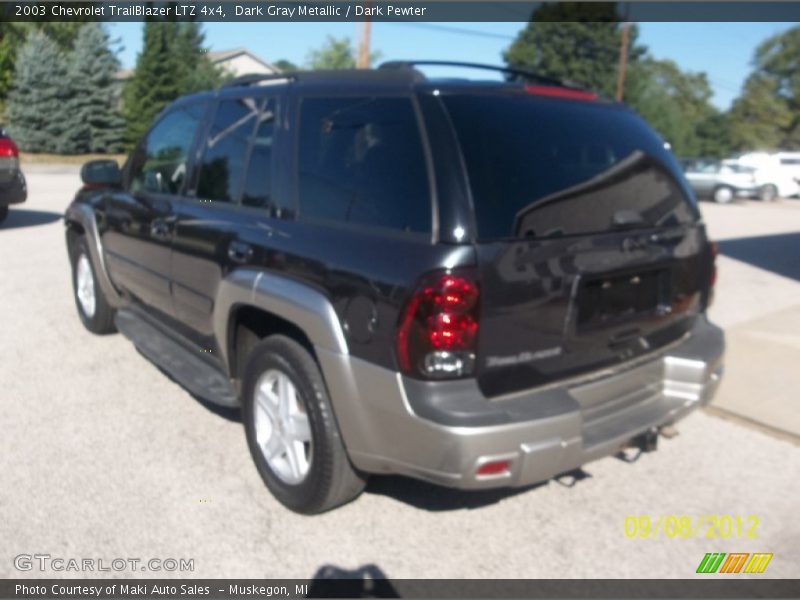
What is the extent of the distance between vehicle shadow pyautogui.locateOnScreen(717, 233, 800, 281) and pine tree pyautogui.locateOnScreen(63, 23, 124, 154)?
3008 cm

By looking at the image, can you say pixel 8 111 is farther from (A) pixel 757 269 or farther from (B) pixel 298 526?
(B) pixel 298 526

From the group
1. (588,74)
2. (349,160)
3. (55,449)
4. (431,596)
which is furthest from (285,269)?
(588,74)

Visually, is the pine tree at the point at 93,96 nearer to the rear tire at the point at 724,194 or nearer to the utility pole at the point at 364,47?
the utility pole at the point at 364,47

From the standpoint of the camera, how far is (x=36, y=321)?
6.45m

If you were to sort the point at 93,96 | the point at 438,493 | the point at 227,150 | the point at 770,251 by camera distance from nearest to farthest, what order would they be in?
the point at 438,493
the point at 227,150
the point at 770,251
the point at 93,96

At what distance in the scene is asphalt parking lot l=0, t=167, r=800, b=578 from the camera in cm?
309

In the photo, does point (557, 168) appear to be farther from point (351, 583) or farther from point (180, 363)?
point (180, 363)

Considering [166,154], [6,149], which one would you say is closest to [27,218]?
[6,149]

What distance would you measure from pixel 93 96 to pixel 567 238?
1423 inches

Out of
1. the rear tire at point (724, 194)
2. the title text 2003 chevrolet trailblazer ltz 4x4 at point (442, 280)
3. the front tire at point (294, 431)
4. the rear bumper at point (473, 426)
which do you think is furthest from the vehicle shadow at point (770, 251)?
the rear tire at point (724, 194)

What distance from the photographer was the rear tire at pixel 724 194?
86.2 ft

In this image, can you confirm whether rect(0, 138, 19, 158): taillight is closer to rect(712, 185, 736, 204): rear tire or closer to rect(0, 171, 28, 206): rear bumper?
rect(0, 171, 28, 206): rear bumper

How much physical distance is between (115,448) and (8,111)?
36.0 metres

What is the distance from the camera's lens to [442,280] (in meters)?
2.61
